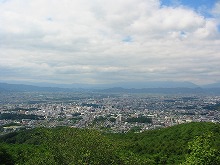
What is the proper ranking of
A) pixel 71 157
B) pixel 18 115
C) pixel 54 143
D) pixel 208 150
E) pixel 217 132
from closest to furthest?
pixel 208 150
pixel 71 157
pixel 54 143
pixel 217 132
pixel 18 115

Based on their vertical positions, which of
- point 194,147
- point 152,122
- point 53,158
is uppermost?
point 194,147

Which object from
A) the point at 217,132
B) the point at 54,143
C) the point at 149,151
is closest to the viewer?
the point at 54,143

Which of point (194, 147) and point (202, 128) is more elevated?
point (194, 147)

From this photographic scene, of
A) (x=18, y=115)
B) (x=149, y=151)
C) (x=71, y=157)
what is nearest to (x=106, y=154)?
(x=71, y=157)

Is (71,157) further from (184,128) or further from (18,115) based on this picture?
(18,115)

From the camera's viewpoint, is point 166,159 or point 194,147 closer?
point 194,147

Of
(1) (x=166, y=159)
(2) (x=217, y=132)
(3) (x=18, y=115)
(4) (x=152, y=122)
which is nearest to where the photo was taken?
(1) (x=166, y=159)

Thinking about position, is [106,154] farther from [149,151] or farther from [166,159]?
[149,151]

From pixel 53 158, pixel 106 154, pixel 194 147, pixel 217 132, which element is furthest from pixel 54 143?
pixel 217 132

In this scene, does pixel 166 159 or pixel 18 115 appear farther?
pixel 18 115
